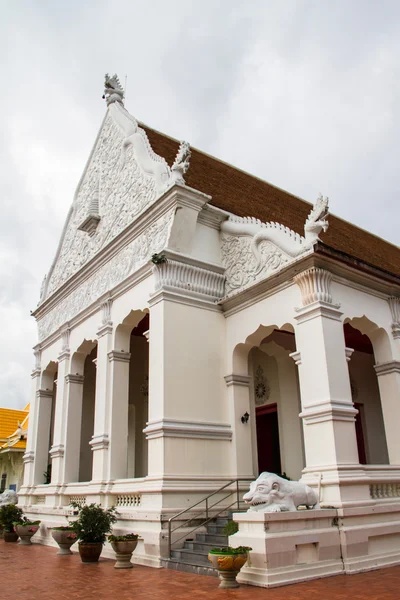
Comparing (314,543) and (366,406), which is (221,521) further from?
(366,406)

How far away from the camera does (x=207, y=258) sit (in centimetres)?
1234

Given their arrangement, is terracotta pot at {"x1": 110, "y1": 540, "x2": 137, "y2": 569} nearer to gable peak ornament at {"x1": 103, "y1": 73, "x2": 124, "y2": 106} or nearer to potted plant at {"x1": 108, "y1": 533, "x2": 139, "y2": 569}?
potted plant at {"x1": 108, "y1": 533, "x2": 139, "y2": 569}

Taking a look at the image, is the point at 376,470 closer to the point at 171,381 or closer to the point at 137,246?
the point at 171,381

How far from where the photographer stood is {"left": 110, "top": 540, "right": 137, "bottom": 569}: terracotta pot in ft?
30.3

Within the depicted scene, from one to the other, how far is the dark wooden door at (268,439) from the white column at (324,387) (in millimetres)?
4223

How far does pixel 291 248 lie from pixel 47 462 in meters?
11.6

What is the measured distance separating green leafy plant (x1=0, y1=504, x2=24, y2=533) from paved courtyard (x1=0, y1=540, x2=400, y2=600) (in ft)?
17.6

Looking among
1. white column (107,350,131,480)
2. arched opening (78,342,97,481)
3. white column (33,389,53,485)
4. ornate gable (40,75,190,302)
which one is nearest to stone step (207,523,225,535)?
white column (107,350,131,480)

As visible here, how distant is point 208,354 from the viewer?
38.0ft

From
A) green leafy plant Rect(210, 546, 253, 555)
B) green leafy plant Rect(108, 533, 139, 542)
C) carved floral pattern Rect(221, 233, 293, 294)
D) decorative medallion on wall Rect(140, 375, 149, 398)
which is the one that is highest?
carved floral pattern Rect(221, 233, 293, 294)

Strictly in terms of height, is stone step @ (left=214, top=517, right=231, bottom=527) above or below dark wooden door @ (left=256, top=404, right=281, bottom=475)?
below

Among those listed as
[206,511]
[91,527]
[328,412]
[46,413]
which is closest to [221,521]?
[206,511]

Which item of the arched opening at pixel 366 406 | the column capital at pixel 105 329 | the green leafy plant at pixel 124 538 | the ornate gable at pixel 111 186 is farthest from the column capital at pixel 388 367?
the column capital at pixel 105 329

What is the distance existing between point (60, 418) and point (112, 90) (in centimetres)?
1020
